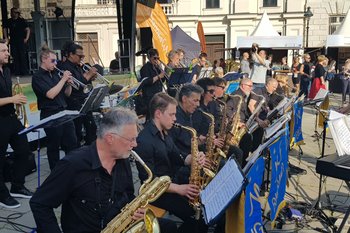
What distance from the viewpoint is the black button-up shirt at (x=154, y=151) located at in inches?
131

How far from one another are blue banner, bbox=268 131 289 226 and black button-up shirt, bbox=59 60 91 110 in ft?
10.2

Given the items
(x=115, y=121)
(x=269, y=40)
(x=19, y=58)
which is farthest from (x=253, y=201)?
(x=269, y=40)

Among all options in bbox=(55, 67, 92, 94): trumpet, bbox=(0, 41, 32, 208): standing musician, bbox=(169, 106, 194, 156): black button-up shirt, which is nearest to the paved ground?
bbox=(0, 41, 32, 208): standing musician

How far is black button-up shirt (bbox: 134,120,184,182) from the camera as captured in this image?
3326 millimetres

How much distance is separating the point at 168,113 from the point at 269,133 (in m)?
1.00

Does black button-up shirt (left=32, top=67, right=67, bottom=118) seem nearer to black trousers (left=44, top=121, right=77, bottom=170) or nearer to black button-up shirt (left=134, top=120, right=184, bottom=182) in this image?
black trousers (left=44, top=121, right=77, bottom=170)

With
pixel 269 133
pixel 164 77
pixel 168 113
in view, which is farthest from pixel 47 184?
pixel 164 77

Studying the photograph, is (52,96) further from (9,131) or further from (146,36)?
(146,36)

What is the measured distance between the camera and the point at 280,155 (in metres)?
3.79

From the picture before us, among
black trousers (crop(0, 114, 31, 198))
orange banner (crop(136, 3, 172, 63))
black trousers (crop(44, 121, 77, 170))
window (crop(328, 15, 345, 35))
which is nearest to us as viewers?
black trousers (crop(0, 114, 31, 198))

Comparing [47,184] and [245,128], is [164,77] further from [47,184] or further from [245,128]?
[47,184]

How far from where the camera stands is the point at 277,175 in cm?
367

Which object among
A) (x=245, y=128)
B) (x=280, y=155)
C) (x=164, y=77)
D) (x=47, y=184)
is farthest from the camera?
(x=164, y=77)

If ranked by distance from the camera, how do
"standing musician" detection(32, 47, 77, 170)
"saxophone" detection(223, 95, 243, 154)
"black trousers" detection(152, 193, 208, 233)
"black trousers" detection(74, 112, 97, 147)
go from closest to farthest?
"black trousers" detection(152, 193, 208, 233)
"standing musician" detection(32, 47, 77, 170)
"saxophone" detection(223, 95, 243, 154)
"black trousers" detection(74, 112, 97, 147)
